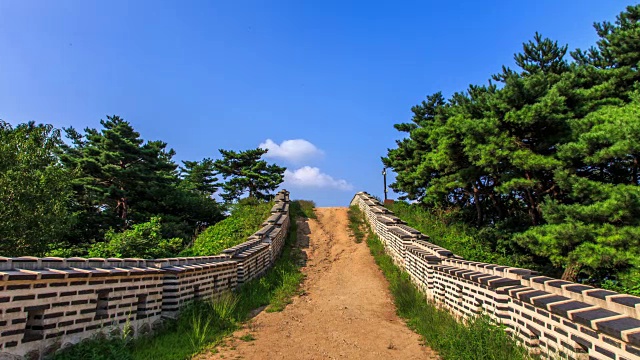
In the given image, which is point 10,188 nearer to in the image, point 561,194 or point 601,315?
point 601,315

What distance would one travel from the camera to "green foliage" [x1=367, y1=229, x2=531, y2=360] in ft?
16.6

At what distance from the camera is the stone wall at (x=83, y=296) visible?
4.25m

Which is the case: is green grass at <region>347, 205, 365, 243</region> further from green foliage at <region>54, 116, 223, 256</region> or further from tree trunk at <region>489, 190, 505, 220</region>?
green foliage at <region>54, 116, 223, 256</region>

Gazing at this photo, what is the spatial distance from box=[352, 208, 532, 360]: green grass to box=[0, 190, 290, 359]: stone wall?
443 cm

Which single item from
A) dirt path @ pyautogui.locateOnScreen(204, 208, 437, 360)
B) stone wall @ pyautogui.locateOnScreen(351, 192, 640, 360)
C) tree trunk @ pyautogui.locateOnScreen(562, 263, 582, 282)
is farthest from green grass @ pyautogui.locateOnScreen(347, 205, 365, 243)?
stone wall @ pyautogui.locateOnScreen(351, 192, 640, 360)

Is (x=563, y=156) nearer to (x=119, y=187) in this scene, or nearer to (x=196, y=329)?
(x=196, y=329)

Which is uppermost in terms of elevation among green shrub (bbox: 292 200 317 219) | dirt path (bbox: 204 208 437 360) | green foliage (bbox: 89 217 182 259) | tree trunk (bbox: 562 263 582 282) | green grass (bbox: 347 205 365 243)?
green shrub (bbox: 292 200 317 219)

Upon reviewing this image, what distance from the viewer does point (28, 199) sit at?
14367 mm

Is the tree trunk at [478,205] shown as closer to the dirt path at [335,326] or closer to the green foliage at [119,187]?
the dirt path at [335,326]

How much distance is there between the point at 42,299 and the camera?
4.57m

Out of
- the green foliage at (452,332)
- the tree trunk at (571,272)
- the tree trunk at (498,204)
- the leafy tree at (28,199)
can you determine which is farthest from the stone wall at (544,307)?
the leafy tree at (28,199)

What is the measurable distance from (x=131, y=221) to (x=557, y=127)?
876 inches

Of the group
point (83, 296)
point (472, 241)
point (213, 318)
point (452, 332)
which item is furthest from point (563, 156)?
point (83, 296)

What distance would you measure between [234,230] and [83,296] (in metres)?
14.5
